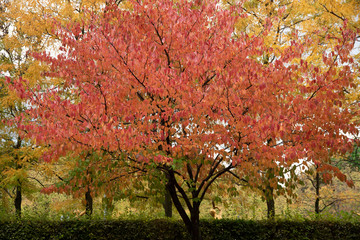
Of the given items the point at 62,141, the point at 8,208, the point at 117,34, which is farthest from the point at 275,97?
the point at 8,208

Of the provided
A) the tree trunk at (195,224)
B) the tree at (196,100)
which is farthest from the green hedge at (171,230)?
the tree at (196,100)

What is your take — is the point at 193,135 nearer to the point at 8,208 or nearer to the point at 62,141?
the point at 62,141

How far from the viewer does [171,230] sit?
32.0 ft

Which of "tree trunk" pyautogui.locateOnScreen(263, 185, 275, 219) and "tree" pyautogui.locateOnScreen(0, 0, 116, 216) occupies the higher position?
"tree" pyautogui.locateOnScreen(0, 0, 116, 216)

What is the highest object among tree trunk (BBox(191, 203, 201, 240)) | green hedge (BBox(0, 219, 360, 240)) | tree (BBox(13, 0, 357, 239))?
tree (BBox(13, 0, 357, 239))

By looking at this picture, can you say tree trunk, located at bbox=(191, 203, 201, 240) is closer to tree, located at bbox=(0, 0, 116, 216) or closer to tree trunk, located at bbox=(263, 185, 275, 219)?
tree trunk, located at bbox=(263, 185, 275, 219)

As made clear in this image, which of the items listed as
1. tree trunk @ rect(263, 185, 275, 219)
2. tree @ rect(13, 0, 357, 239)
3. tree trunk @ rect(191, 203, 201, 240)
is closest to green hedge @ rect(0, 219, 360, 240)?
tree trunk @ rect(263, 185, 275, 219)

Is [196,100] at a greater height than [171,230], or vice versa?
[196,100]

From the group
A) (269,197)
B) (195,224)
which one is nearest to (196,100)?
(269,197)

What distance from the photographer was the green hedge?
9.80 metres

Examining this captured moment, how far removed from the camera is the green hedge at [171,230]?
9805 millimetres

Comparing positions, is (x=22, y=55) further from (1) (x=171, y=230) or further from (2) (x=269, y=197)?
(2) (x=269, y=197)

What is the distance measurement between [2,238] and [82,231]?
2.86 m

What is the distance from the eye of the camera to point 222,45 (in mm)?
6188
